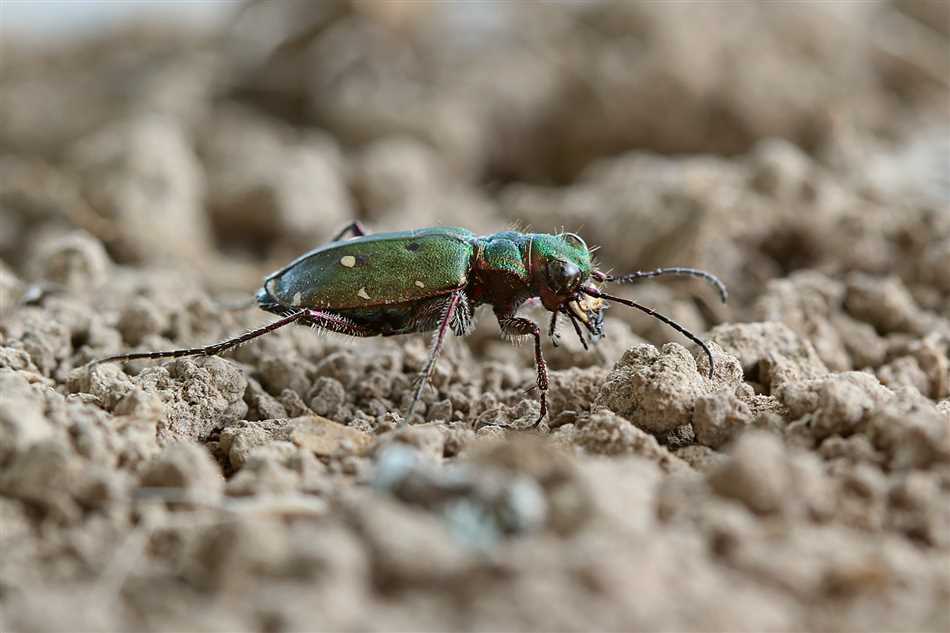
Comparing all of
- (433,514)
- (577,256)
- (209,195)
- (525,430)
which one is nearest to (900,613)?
(433,514)

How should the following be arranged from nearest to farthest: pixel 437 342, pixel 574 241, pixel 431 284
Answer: pixel 437 342 < pixel 431 284 < pixel 574 241

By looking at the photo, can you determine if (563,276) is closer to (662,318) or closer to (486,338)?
(662,318)

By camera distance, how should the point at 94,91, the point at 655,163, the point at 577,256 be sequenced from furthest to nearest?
the point at 94,91
the point at 655,163
the point at 577,256

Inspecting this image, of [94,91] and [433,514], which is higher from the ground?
[94,91]

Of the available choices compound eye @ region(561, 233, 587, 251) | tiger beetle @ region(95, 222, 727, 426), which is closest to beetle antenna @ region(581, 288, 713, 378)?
tiger beetle @ region(95, 222, 727, 426)

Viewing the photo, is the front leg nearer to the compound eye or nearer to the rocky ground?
the rocky ground

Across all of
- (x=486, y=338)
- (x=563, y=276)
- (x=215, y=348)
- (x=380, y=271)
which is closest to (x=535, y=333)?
(x=563, y=276)

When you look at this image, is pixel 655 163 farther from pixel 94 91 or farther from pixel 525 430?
pixel 94 91
